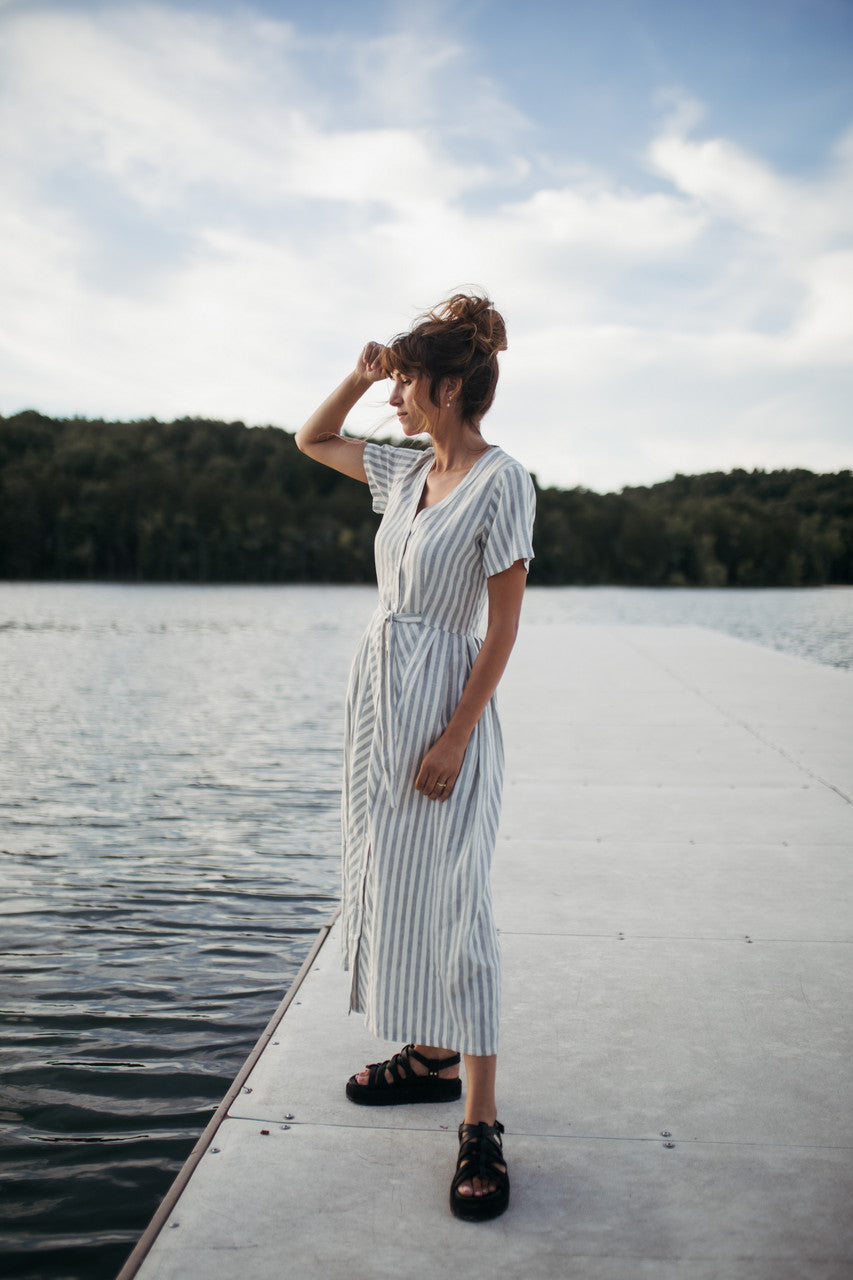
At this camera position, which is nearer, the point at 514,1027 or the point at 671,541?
the point at 514,1027

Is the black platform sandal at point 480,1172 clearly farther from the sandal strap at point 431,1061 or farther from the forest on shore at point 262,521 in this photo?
the forest on shore at point 262,521

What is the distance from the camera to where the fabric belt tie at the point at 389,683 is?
2000 mm

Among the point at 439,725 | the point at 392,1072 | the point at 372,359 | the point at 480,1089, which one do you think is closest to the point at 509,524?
the point at 439,725

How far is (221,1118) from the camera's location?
82.0 inches

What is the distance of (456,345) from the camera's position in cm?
195

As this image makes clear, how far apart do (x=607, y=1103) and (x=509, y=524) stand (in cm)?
123

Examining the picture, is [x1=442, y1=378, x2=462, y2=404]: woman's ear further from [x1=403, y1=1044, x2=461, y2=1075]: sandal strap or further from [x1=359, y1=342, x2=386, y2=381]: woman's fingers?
[x1=403, y1=1044, x2=461, y2=1075]: sandal strap

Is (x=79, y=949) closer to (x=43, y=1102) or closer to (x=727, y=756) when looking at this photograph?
(x=43, y=1102)

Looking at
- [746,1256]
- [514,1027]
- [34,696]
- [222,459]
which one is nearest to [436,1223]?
[746,1256]

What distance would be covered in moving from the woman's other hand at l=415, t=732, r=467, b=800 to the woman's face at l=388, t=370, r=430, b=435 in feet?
2.06

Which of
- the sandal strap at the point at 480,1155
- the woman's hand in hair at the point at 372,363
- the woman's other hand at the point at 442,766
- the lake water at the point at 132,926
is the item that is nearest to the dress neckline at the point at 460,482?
the woman's hand in hair at the point at 372,363

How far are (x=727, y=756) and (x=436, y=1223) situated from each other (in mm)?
4958

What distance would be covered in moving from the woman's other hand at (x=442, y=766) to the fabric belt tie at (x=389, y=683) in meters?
0.08

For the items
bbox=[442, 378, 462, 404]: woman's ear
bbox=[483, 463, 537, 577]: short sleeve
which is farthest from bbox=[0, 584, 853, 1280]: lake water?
bbox=[442, 378, 462, 404]: woman's ear
